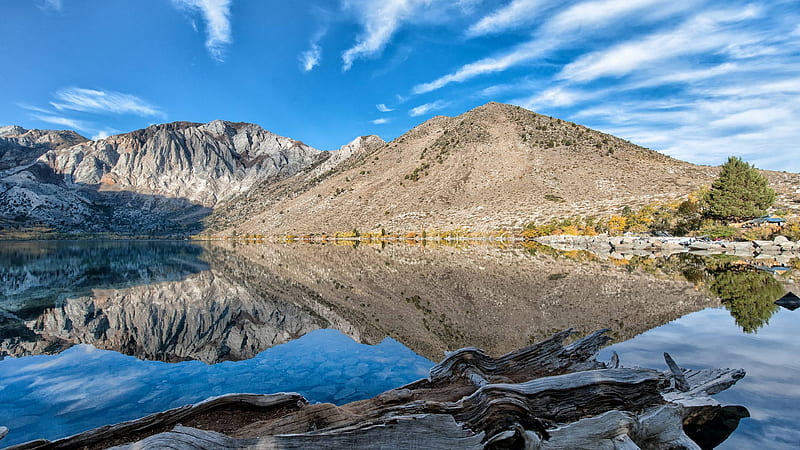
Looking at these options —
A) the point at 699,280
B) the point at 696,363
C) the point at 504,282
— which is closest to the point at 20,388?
the point at 696,363

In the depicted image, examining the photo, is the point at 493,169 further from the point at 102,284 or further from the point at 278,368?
the point at 278,368

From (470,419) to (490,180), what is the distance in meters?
80.8

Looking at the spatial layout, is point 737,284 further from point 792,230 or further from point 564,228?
point 564,228

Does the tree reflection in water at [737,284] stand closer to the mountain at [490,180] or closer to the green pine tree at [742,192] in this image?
the green pine tree at [742,192]

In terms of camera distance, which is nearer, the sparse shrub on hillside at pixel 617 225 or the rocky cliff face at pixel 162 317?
the rocky cliff face at pixel 162 317

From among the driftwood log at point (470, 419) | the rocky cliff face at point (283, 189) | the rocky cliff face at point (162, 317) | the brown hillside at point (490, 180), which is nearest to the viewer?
the driftwood log at point (470, 419)

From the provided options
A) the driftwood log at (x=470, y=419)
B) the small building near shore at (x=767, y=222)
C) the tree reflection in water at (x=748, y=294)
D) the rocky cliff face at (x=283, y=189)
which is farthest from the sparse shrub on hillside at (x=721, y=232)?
the rocky cliff face at (x=283, y=189)

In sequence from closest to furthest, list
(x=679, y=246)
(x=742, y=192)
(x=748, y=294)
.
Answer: (x=748, y=294) → (x=679, y=246) → (x=742, y=192)

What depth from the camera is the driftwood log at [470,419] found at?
12.0 ft

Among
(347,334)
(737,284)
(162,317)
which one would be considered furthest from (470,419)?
(737,284)

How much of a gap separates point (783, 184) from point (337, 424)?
7694cm

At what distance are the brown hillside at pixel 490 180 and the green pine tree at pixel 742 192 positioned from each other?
59.3 feet

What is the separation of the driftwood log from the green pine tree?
136 feet

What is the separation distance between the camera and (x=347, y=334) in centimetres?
1095
